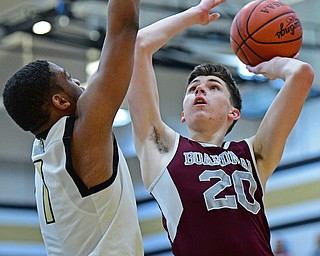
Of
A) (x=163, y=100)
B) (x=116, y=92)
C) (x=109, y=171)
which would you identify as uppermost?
(x=116, y=92)

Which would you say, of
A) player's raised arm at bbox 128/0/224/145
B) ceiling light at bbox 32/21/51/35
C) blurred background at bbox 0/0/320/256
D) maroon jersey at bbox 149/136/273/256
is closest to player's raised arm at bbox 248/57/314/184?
maroon jersey at bbox 149/136/273/256

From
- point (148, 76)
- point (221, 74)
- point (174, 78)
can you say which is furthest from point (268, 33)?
point (174, 78)

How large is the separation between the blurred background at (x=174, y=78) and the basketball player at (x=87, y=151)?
7.68m

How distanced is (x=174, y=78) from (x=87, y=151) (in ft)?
32.5

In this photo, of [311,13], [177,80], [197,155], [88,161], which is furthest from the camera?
[177,80]

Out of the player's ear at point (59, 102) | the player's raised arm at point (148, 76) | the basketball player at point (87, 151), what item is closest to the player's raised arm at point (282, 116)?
the player's raised arm at point (148, 76)

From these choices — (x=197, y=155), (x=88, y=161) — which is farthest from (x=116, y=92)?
(x=197, y=155)

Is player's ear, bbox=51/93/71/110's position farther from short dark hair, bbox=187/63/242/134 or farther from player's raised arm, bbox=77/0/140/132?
short dark hair, bbox=187/63/242/134

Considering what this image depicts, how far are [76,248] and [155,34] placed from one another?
1232 mm

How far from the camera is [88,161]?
9.19 ft

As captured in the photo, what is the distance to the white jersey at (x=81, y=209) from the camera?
281 cm

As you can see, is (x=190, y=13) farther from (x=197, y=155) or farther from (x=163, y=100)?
(x=163, y=100)

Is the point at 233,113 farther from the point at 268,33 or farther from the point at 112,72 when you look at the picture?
the point at 112,72

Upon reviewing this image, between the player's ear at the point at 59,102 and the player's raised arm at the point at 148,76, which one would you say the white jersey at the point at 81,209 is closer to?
the player's ear at the point at 59,102
